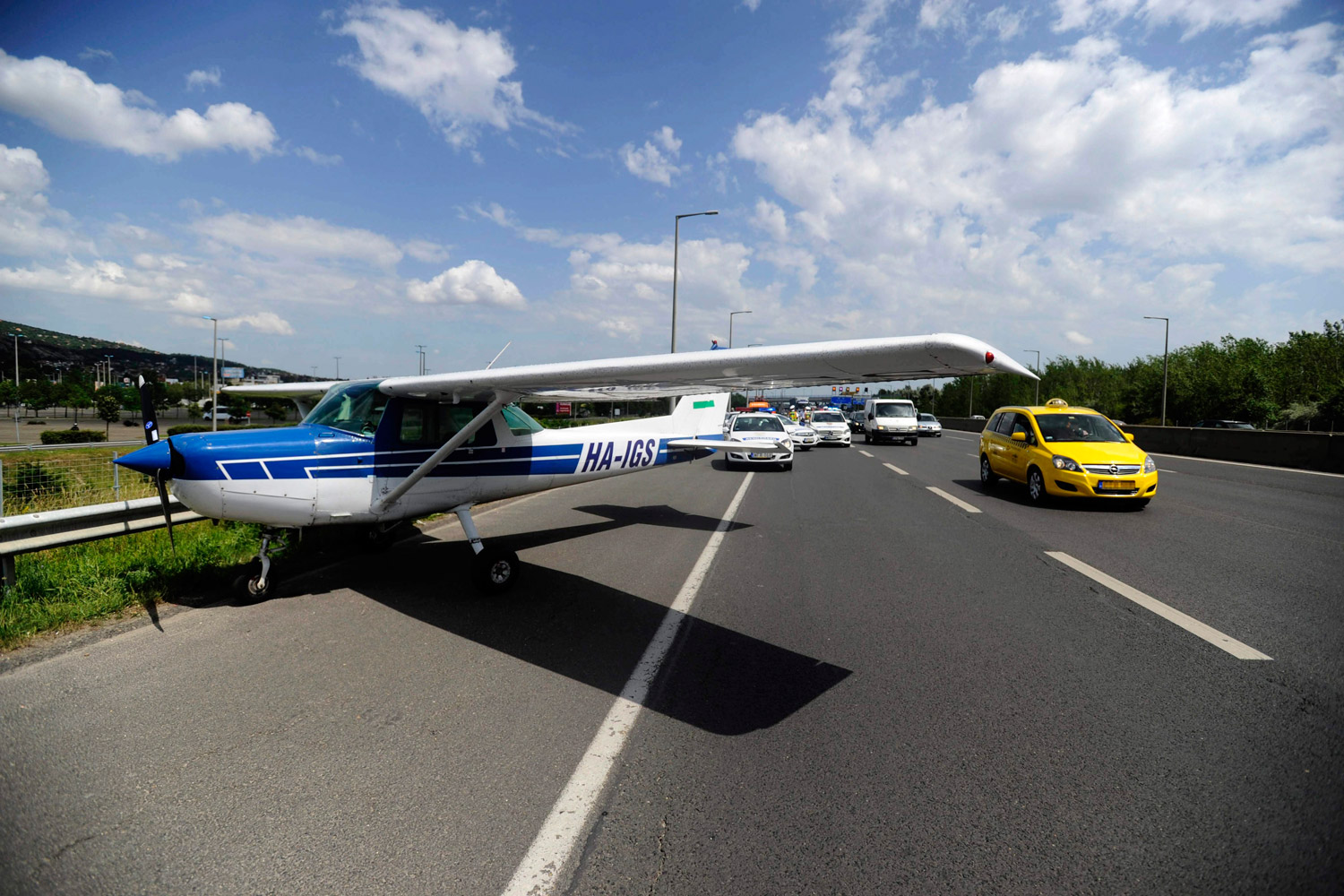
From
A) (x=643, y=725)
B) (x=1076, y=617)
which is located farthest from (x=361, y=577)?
(x=1076, y=617)

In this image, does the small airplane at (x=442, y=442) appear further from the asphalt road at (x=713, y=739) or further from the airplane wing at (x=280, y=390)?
the airplane wing at (x=280, y=390)

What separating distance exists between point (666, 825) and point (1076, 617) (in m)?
4.16

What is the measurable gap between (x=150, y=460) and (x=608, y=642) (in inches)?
159

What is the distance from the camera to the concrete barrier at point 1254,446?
55.8 ft

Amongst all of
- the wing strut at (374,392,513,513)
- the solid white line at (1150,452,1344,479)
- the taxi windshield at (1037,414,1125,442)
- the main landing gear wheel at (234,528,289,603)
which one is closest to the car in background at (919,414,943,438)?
the solid white line at (1150,452,1344,479)

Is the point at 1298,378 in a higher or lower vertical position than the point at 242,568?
higher

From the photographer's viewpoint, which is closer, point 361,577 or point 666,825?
point 666,825

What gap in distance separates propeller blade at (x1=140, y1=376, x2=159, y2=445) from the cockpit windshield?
3.96 feet

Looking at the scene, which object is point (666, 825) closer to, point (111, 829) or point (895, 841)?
point (895, 841)

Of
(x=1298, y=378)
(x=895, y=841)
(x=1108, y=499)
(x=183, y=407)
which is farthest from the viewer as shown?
(x=183, y=407)

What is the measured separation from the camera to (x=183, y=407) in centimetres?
10350

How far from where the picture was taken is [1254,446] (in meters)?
19.7

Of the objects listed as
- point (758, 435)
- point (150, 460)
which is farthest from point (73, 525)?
point (758, 435)

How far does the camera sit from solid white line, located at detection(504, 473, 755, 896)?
2.24 meters
